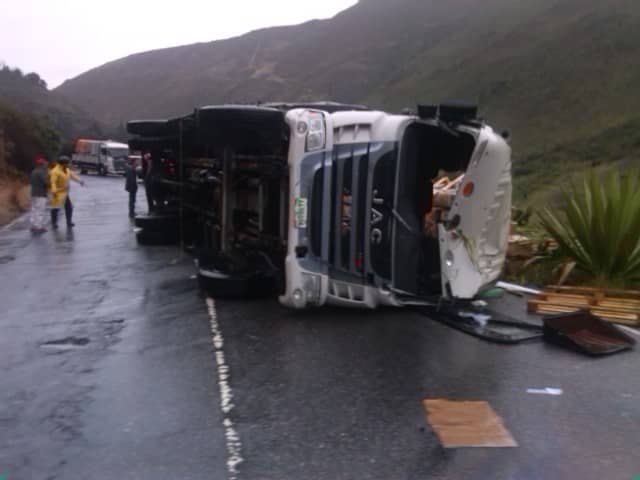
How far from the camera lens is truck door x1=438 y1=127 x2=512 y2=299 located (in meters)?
8.16

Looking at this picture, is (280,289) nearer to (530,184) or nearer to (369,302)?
(369,302)

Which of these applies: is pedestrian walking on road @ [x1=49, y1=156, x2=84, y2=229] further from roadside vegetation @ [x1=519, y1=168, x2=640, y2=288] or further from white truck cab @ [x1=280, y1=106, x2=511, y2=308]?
roadside vegetation @ [x1=519, y1=168, x2=640, y2=288]

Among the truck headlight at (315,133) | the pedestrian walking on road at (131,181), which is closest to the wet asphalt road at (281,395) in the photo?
the truck headlight at (315,133)

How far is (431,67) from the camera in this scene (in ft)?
200

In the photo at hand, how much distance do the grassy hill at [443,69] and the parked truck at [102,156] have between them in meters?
12.7

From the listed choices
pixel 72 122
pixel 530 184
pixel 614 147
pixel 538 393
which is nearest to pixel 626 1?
pixel 614 147

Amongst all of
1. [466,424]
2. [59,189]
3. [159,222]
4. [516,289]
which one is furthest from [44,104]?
[466,424]

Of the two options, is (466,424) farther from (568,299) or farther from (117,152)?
(117,152)

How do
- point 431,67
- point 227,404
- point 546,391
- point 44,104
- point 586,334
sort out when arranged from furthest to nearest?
point 44,104 → point 431,67 → point 586,334 → point 546,391 → point 227,404

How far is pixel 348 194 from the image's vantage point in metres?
8.46

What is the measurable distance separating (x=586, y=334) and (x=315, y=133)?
3.40 meters

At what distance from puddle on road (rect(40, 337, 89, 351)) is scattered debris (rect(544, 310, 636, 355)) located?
458 cm

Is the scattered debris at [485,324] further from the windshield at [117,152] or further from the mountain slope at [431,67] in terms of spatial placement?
the windshield at [117,152]

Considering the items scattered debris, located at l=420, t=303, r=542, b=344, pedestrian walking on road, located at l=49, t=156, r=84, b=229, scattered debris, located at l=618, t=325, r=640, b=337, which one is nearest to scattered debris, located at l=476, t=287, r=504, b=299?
scattered debris, located at l=420, t=303, r=542, b=344
